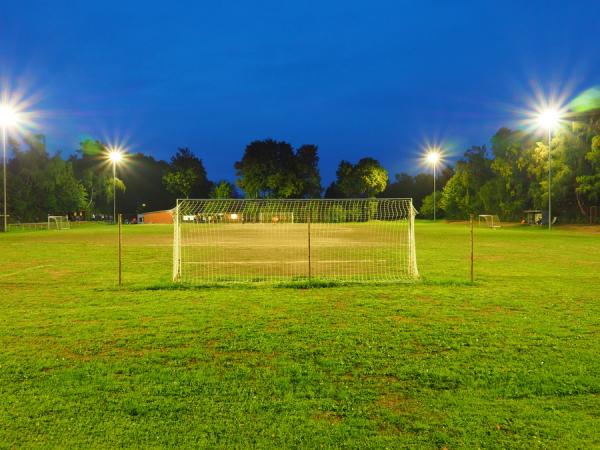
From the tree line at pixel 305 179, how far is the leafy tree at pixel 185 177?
203 millimetres

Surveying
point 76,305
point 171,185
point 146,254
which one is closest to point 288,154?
point 171,185

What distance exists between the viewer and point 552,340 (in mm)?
6426

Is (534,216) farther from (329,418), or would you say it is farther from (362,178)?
(329,418)

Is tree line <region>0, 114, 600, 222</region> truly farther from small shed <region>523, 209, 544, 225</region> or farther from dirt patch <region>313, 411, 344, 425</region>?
dirt patch <region>313, 411, 344, 425</region>

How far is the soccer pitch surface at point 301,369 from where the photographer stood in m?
3.83

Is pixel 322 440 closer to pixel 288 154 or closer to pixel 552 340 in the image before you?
pixel 552 340

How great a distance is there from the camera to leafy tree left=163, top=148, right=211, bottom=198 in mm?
91750

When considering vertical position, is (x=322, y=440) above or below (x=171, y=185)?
below

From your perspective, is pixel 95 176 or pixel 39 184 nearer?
pixel 39 184

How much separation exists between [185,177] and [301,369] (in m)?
90.1

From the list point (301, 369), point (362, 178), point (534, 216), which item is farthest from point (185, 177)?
point (301, 369)

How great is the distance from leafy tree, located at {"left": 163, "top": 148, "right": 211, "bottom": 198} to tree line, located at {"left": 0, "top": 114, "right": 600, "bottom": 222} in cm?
20

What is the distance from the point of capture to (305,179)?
75562mm

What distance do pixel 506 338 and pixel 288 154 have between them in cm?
6935
